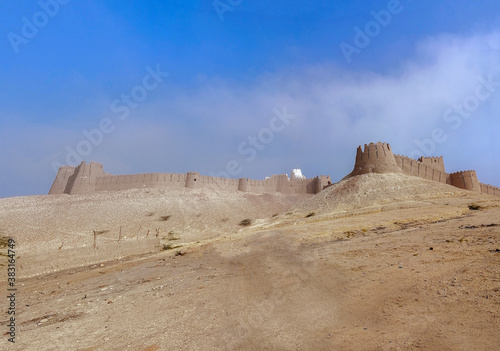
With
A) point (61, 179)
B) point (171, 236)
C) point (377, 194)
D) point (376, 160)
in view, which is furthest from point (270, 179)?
point (61, 179)

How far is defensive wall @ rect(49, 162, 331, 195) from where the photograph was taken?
52406mm

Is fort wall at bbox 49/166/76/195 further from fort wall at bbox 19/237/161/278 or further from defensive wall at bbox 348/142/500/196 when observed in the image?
defensive wall at bbox 348/142/500/196

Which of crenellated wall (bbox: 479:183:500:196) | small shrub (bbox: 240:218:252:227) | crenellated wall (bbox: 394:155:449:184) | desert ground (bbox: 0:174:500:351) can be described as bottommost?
small shrub (bbox: 240:218:252:227)

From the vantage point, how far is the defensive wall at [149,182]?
172 ft

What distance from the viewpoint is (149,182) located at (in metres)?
53.4

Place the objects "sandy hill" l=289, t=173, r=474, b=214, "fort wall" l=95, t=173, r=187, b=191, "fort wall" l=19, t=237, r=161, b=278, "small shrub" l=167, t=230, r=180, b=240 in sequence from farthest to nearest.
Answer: "fort wall" l=95, t=173, r=187, b=191 < "small shrub" l=167, t=230, r=180, b=240 < "sandy hill" l=289, t=173, r=474, b=214 < "fort wall" l=19, t=237, r=161, b=278

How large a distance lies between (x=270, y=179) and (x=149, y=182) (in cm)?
2482

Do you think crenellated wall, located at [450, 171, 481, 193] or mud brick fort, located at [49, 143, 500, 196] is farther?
mud brick fort, located at [49, 143, 500, 196]

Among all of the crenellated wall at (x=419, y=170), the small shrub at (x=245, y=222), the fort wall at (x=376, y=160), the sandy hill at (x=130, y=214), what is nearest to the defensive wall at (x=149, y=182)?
the sandy hill at (x=130, y=214)

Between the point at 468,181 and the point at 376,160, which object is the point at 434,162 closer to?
the point at 468,181

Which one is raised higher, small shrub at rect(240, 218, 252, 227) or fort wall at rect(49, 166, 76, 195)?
fort wall at rect(49, 166, 76, 195)

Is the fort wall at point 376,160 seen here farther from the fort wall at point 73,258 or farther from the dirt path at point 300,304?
the fort wall at point 73,258

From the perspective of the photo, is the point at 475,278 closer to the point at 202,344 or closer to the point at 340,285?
the point at 340,285

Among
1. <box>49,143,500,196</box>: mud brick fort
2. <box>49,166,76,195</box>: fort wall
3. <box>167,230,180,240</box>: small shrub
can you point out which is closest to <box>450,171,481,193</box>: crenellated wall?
<box>49,143,500,196</box>: mud brick fort
